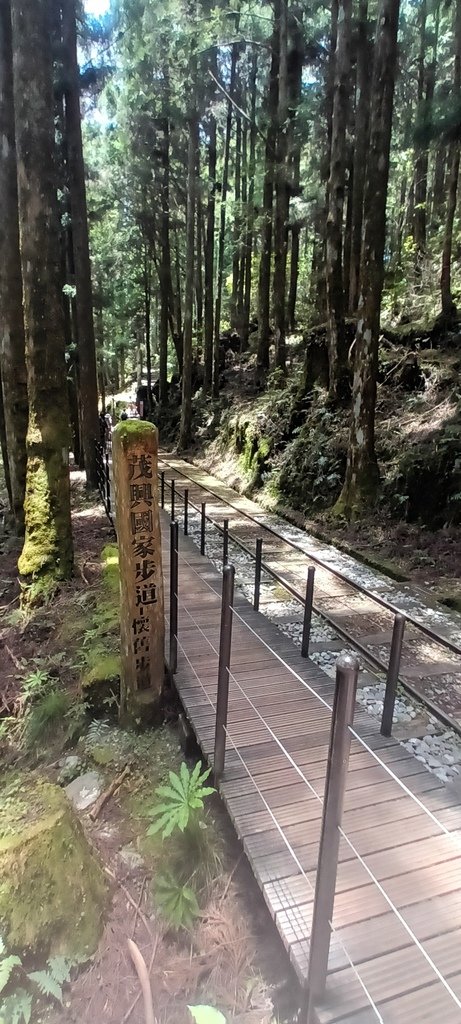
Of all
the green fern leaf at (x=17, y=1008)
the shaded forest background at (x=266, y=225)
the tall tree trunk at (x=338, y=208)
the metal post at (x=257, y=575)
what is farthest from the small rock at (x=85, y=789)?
the tall tree trunk at (x=338, y=208)

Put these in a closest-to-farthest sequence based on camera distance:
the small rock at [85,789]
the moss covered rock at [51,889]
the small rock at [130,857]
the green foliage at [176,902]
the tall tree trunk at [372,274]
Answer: the moss covered rock at [51,889] < the green foliage at [176,902] < the small rock at [130,857] < the small rock at [85,789] < the tall tree trunk at [372,274]

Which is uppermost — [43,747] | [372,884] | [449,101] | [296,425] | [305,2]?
[305,2]

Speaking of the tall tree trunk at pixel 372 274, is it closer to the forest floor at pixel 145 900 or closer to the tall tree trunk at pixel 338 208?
the tall tree trunk at pixel 338 208

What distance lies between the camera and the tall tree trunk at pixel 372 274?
776 cm

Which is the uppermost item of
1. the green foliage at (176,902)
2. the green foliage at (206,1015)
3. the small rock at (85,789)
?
the green foliage at (206,1015)

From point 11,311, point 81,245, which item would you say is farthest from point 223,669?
point 81,245

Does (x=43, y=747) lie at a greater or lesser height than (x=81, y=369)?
lesser

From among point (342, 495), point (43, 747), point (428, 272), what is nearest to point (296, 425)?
point (342, 495)

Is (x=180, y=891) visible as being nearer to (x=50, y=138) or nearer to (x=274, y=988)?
(x=274, y=988)

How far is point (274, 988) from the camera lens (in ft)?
7.82

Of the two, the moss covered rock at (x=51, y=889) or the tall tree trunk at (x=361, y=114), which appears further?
the tall tree trunk at (x=361, y=114)

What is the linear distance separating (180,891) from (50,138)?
22.9ft

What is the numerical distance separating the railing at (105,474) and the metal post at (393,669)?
6146 millimetres

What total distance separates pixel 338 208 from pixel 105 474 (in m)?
6.53
